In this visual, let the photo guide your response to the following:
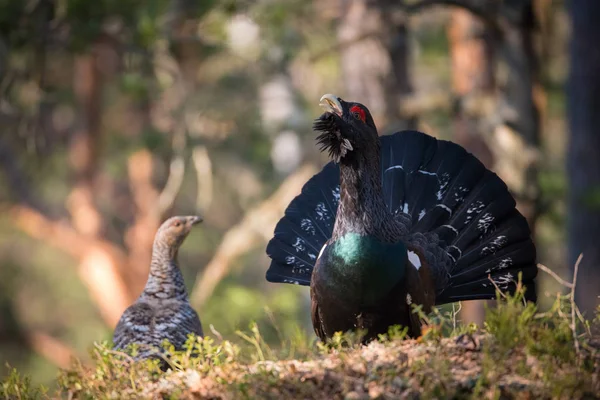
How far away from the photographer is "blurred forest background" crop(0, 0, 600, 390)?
1284 cm

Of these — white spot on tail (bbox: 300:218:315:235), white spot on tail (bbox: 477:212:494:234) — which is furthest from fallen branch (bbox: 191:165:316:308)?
white spot on tail (bbox: 477:212:494:234)

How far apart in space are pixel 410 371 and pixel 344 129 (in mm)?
1958

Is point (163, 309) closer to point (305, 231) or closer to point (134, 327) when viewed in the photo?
point (134, 327)

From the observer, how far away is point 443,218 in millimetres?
7121

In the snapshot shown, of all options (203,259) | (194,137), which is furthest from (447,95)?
(203,259)

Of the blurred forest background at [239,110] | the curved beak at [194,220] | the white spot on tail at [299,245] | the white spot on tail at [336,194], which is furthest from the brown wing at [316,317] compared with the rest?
the blurred forest background at [239,110]

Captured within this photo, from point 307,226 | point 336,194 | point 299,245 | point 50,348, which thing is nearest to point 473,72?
point 336,194

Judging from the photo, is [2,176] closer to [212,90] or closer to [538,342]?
[212,90]

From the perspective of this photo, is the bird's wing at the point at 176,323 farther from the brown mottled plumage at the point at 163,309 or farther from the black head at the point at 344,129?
the black head at the point at 344,129

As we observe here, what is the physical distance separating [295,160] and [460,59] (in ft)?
16.9

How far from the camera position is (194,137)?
15570mm

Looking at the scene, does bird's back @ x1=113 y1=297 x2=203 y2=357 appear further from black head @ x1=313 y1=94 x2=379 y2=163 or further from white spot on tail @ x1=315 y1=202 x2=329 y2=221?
black head @ x1=313 y1=94 x2=379 y2=163

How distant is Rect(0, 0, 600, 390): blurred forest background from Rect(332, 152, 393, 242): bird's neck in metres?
6.03

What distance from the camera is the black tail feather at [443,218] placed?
686cm
